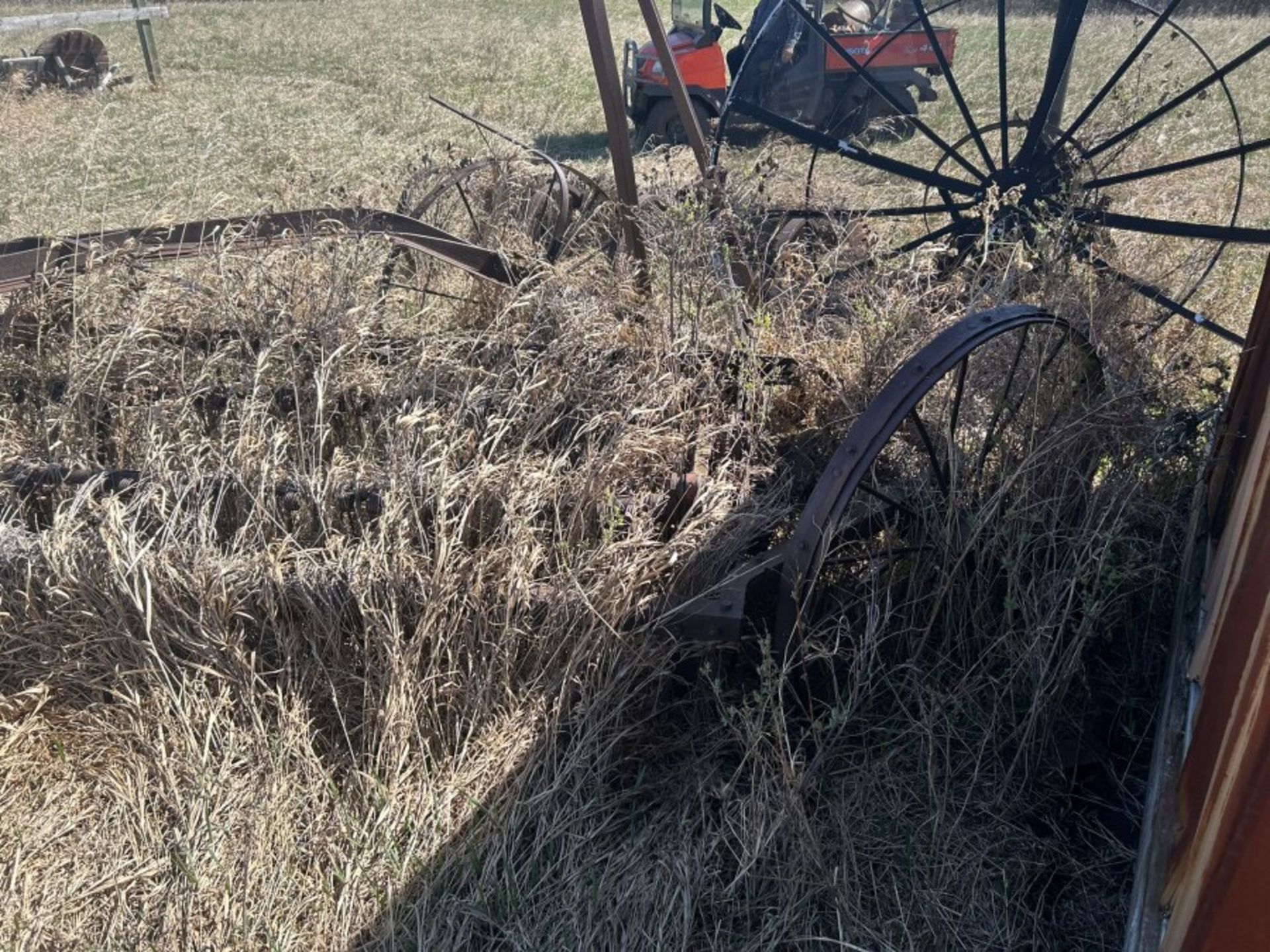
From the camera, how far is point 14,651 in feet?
10.4

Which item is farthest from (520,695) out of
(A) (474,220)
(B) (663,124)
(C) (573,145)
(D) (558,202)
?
(C) (573,145)

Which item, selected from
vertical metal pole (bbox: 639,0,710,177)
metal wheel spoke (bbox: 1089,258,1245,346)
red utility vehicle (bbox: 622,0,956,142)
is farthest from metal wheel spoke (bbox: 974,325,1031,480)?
red utility vehicle (bbox: 622,0,956,142)

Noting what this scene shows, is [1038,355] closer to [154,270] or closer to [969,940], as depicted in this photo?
[969,940]

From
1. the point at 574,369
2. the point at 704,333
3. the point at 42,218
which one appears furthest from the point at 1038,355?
the point at 42,218

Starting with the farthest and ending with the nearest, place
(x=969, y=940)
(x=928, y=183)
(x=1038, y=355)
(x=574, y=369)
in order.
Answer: (x=928, y=183), (x=574, y=369), (x=1038, y=355), (x=969, y=940)

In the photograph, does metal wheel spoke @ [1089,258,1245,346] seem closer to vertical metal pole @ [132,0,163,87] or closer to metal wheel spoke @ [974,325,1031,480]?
metal wheel spoke @ [974,325,1031,480]

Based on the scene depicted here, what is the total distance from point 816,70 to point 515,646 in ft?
24.6

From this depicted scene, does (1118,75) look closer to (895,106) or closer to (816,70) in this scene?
(895,106)

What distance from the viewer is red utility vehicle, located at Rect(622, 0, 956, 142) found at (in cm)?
859

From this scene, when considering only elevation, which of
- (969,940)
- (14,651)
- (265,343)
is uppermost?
(265,343)

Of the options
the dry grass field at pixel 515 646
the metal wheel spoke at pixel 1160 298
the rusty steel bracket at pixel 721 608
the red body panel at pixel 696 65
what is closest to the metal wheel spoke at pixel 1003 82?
the metal wheel spoke at pixel 1160 298

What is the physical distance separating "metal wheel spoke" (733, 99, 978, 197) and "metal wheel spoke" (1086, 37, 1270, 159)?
0.63 metres

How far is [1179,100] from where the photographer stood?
4.98 metres

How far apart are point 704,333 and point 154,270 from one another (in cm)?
219
